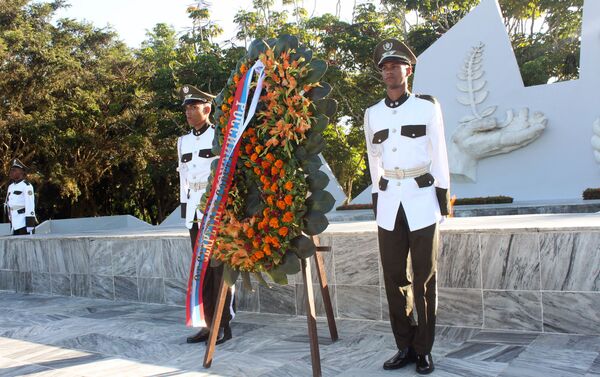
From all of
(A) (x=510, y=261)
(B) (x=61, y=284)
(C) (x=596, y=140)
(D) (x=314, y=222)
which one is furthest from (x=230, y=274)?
(C) (x=596, y=140)

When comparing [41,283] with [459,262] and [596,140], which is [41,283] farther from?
[596,140]

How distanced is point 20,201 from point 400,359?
7.16 m

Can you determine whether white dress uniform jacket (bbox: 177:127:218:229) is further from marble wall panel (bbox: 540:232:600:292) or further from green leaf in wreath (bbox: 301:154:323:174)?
marble wall panel (bbox: 540:232:600:292)

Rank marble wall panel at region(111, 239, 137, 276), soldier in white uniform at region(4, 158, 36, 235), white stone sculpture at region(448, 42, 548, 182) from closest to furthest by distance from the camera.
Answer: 1. marble wall panel at region(111, 239, 137, 276)
2. soldier in white uniform at region(4, 158, 36, 235)
3. white stone sculpture at region(448, 42, 548, 182)

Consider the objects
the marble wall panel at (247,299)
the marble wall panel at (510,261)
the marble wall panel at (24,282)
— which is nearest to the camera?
the marble wall panel at (510,261)

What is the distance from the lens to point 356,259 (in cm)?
425

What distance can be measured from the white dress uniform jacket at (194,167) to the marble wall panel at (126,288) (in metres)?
2.06

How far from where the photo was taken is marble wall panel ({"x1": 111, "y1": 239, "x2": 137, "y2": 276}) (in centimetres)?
578

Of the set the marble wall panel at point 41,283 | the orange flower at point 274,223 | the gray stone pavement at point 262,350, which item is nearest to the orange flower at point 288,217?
the orange flower at point 274,223

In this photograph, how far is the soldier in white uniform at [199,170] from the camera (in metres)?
3.92

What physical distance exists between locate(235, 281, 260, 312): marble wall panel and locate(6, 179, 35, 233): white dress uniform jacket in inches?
192

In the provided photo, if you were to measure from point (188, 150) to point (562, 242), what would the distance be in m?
2.46

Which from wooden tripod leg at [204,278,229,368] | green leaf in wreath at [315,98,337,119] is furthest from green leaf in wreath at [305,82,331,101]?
wooden tripod leg at [204,278,229,368]

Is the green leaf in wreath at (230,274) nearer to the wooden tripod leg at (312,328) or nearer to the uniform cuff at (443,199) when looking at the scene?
the wooden tripod leg at (312,328)
